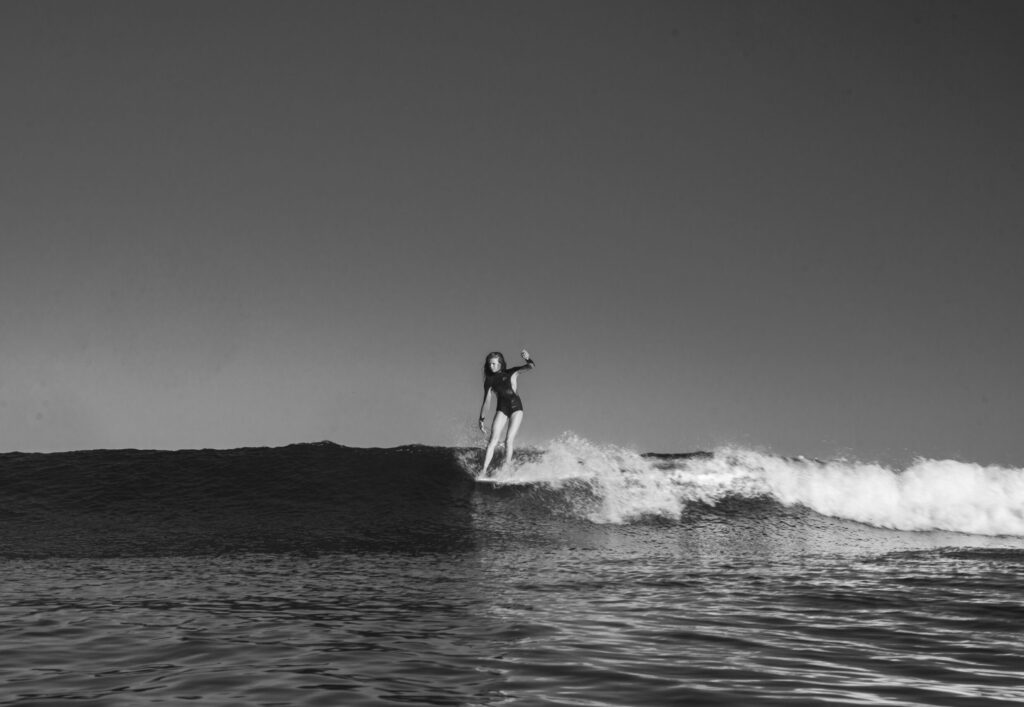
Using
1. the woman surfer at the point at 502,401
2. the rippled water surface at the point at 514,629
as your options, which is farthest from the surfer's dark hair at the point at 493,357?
the rippled water surface at the point at 514,629

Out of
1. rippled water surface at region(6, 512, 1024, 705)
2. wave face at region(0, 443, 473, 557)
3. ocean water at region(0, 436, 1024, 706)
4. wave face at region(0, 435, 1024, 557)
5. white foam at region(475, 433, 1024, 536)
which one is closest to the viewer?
rippled water surface at region(6, 512, 1024, 705)

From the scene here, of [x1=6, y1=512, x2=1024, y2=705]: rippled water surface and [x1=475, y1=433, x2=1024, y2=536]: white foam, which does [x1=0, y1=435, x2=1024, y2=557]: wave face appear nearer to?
[x1=475, y1=433, x2=1024, y2=536]: white foam

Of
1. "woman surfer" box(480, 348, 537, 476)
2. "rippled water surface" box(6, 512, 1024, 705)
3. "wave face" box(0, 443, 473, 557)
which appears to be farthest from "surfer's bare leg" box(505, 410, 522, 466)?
"rippled water surface" box(6, 512, 1024, 705)

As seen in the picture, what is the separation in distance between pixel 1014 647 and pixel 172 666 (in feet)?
13.3

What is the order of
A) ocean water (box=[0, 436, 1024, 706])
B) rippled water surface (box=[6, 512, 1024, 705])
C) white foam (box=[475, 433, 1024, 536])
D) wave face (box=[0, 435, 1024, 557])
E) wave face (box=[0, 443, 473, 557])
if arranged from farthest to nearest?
1. white foam (box=[475, 433, 1024, 536])
2. wave face (box=[0, 435, 1024, 557])
3. wave face (box=[0, 443, 473, 557])
4. ocean water (box=[0, 436, 1024, 706])
5. rippled water surface (box=[6, 512, 1024, 705])

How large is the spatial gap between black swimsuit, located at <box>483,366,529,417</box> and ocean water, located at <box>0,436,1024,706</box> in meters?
1.07

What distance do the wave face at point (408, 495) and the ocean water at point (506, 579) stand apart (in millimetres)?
56

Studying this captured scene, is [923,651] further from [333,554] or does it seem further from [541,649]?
[333,554]

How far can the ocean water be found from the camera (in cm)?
337

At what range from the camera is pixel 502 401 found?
12773 millimetres

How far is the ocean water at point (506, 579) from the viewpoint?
11.1 feet

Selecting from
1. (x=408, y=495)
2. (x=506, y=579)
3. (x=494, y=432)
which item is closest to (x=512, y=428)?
(x=494, y=432)

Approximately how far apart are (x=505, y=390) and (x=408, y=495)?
2.33 m

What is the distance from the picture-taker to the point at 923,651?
397 centimetres
